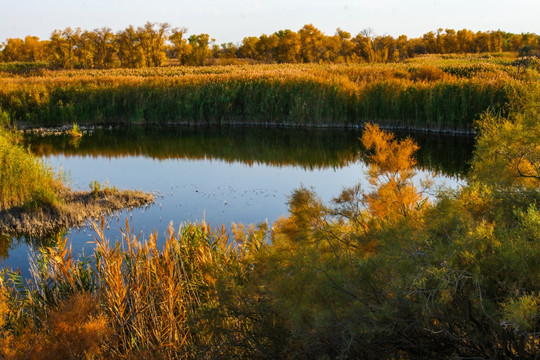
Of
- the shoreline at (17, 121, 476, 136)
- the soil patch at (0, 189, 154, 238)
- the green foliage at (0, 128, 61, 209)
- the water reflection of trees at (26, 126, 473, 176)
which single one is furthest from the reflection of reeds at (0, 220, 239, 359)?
the shoreline at (17, 121, 476, 136)

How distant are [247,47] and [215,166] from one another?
2290 inches

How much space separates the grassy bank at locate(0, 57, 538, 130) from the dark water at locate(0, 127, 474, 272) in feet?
3.25

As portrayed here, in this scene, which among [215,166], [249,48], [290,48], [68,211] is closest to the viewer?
[68,211]

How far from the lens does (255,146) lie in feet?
52.9

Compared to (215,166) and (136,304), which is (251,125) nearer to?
(215,166)

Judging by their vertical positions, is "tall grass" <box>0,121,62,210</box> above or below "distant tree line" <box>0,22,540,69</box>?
below

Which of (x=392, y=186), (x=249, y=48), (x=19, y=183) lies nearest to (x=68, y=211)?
(x=19, y=183)

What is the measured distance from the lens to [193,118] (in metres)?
21.0

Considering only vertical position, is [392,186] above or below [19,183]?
above

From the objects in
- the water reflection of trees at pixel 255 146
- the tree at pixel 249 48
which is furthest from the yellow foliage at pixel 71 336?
the tree at pixel 249 48

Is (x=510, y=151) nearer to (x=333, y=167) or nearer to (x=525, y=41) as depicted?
(x=333, y=167)

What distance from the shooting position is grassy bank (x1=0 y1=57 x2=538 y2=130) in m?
17.0

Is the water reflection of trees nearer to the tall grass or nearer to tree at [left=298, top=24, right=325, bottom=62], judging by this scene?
the tall grass

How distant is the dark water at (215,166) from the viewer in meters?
9.04
